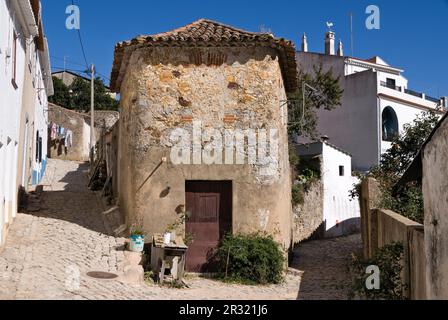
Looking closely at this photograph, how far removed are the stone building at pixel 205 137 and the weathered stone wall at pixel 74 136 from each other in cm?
1928

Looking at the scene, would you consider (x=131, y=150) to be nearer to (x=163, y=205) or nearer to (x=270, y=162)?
(x=163, y=205)

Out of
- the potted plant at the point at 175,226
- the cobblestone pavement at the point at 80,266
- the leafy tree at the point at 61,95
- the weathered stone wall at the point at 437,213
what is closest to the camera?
the weathered stone wall at the point at 437,213

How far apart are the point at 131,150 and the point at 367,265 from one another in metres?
6.73

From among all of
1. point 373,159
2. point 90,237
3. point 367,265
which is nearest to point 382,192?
point 367,265

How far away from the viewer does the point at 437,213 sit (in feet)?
19.2

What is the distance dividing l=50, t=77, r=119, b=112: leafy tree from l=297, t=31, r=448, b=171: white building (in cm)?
1854

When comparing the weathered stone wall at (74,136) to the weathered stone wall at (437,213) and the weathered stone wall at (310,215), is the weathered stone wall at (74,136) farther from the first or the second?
the weathered stone wall at (437,213)

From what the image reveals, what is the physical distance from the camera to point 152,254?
36.8 feet

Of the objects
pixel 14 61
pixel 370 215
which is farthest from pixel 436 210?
pixel 14 61

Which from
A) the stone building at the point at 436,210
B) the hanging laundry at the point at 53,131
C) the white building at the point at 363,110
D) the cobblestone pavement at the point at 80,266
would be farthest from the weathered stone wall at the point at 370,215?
the hanging laundry at the point at 53,131

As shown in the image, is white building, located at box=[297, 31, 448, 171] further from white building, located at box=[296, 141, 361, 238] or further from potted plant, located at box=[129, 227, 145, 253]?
potted plant, located at box=[129, 227, 145, 253]

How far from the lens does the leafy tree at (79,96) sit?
136 ft

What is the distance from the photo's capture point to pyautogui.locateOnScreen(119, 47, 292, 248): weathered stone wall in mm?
12102

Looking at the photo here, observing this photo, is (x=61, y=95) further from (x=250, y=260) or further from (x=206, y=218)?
(x=250, y=260)
